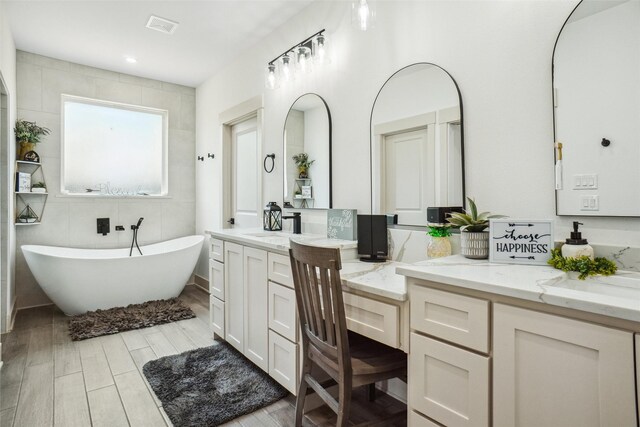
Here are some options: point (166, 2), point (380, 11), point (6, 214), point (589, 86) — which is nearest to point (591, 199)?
point (589, 86)

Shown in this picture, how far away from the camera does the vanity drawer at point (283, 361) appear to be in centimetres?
193

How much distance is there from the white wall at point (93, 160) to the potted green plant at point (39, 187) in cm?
12

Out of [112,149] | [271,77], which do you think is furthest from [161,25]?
[112,149]

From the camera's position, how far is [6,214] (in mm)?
3039

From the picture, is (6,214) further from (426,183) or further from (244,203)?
(426,183)

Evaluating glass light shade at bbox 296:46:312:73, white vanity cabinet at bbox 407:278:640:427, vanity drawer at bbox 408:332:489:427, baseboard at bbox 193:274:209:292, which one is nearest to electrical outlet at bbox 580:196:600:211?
white vanity cabinet at bbox 407:278:640:427

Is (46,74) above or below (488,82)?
above

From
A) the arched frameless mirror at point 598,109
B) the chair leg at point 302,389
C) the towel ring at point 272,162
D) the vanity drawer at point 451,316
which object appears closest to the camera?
the vanity drawer at point 451,316

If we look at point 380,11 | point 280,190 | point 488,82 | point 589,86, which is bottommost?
point 280,190

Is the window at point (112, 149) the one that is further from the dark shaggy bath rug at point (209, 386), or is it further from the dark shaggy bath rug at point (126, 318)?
the dark shaggy bath rug at point (209, 386)

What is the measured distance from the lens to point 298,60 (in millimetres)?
2684

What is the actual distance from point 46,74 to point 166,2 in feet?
6.91

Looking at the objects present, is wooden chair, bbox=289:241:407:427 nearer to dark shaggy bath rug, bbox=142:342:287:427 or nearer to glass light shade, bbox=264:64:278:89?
dark shaggy bath rug, bbox=142:342:287:427

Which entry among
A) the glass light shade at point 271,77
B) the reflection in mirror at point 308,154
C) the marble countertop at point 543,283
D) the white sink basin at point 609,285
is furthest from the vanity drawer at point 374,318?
the glass light shade at point 271,77
